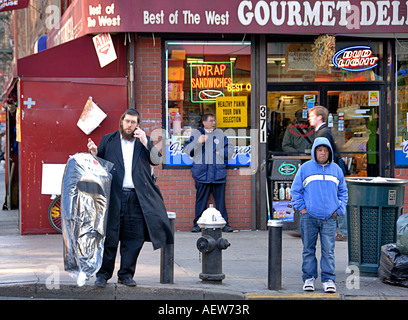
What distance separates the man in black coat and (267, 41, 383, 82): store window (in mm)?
5098

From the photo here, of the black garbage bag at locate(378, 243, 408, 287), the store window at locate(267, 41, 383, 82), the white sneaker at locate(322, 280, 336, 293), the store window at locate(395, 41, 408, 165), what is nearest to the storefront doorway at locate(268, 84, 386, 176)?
the store window at locate(267, 41, 383, 82)

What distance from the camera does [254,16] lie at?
37.9 feet

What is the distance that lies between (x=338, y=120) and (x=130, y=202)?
19.2 feet

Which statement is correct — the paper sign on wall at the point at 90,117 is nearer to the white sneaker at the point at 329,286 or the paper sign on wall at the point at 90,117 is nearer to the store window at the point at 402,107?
the store window at the point at 402,107

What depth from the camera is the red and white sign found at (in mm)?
11680

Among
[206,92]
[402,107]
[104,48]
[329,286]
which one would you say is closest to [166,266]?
[329,286]

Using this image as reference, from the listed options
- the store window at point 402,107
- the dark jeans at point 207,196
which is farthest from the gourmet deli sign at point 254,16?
the dark jeans at point 207,196

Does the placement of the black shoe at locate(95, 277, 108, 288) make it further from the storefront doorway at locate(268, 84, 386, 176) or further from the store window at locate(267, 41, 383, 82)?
the store window at locate(267, 41, 383, 82)

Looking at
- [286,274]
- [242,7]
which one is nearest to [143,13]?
[242,7]

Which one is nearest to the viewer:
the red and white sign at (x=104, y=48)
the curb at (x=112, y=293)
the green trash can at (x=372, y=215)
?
the curb at (x=112, y=293)

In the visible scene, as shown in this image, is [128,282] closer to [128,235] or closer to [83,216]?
[128,235]

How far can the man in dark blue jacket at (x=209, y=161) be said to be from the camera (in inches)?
462

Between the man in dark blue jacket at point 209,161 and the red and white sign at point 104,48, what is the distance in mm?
1825
